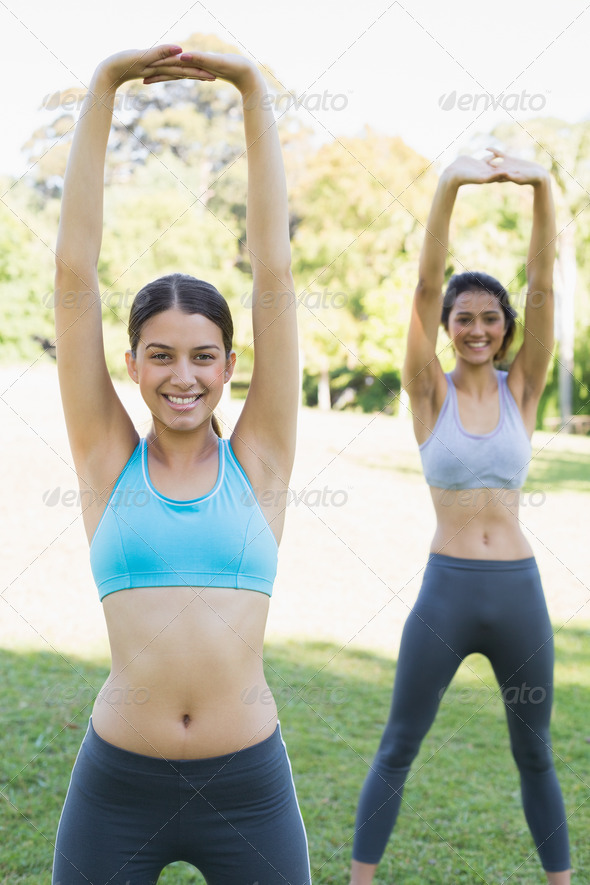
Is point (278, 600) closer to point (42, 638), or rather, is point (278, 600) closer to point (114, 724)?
point (42, 638)

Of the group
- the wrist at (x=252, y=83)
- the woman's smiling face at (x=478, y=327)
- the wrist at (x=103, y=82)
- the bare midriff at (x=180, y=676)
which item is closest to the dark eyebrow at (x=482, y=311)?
the woman's smiling face at (x=478, y=327)

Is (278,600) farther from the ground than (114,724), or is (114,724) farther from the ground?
(114,724)

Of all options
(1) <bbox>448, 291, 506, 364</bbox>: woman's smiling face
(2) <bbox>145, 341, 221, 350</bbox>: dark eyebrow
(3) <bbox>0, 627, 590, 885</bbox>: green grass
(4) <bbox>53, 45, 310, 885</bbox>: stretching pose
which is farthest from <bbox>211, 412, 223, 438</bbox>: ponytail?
(3) <bbox>0, 627, 590, 885</bbox>: green grass

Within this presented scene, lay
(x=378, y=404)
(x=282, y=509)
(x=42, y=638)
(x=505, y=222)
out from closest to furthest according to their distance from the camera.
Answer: (x=282, y=509)
(x=42, y=638)
(x=505, y=222)
(x=378, y=404)

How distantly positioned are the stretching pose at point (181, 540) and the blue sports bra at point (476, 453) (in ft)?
4.23

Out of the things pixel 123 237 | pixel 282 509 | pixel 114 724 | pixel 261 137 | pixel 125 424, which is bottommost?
pixel 114 724

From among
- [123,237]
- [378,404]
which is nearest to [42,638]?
[123,237]

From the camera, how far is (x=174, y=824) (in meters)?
1.70

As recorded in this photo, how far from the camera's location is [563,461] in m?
18.1

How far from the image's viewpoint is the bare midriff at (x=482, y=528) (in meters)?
3.10

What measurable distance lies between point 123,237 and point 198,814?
23.0 m

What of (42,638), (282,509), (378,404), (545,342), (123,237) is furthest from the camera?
(378,404)

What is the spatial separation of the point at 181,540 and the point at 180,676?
281 mm

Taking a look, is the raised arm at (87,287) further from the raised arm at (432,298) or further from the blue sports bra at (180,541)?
the raised arm at (432,298)
